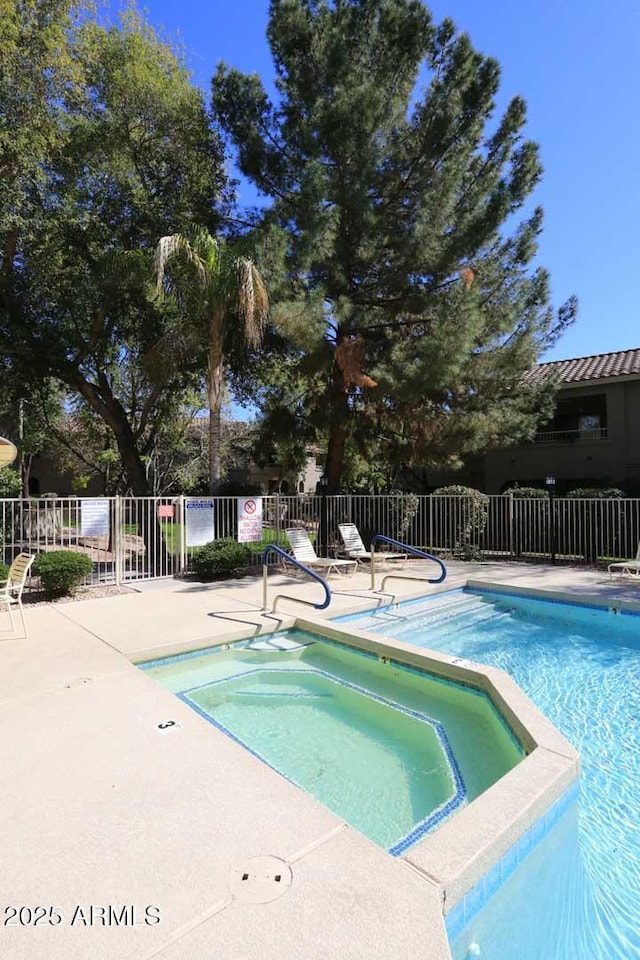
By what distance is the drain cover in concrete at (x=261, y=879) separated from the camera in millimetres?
2400

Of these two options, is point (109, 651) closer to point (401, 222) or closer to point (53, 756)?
point (53, 756)

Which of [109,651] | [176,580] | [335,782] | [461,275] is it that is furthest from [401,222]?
[335,782]

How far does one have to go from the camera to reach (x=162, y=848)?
2756 mm

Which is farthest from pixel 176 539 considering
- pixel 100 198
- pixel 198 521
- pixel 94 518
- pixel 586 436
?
pixel 586 436

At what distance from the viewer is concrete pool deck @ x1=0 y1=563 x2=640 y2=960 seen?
85.7 inches

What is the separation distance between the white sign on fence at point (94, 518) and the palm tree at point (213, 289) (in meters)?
3.30

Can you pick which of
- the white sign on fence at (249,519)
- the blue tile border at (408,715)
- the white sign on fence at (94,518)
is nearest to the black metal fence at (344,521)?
the white sign on fence at (94,518)

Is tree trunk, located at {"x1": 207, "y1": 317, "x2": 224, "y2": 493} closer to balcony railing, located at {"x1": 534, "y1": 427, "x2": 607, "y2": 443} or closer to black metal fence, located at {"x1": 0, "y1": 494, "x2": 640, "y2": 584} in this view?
black metal fence, located at {"x1": 0, "y1": 494, "x2": 640, "y2": 584}

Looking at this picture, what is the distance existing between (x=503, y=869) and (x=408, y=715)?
96.6 inches

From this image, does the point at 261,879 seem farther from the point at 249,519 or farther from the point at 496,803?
the point at 249,519

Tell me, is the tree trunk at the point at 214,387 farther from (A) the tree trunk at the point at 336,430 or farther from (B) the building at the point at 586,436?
(B) the building at the point at 586,436

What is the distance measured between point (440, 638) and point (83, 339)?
13.3 metres

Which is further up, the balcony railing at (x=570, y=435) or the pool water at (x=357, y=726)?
the balcony railing at (x=570, y=435)

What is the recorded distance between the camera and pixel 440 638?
824 centimetres
